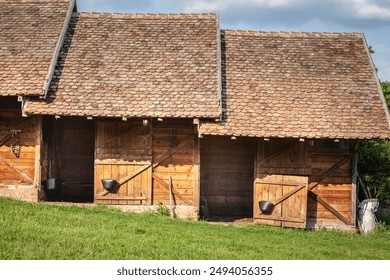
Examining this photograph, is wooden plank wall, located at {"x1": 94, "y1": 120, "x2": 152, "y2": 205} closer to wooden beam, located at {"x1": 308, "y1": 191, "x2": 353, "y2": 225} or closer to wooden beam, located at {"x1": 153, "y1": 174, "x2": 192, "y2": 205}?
wooden beam, located at {"x1": 153, "y1": 174, "x2": 192, "y2": 205}

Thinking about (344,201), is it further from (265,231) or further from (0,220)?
(0,220)

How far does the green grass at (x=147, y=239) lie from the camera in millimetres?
9305

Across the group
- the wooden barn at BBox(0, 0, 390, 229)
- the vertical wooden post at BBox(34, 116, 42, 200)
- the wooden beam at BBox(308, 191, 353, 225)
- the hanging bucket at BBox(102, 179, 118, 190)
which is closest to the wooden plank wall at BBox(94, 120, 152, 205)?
the wooden barn at BBox(0, 0, 390, 229)

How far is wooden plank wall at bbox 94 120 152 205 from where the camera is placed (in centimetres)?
1498

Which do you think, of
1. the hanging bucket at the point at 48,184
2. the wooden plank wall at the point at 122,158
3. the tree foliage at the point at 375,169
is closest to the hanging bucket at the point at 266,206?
the wooden plank wall at the point at 122,158

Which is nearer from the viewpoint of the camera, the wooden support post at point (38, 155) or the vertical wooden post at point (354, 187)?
the wooden support post at point (38, 155)

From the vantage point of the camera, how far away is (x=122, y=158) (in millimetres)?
14984

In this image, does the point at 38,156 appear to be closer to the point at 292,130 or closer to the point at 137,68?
the point at 137,68

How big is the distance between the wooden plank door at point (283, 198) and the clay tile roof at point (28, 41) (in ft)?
24.1

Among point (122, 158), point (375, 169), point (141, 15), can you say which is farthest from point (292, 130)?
point (141, 15)

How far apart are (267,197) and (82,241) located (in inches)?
260

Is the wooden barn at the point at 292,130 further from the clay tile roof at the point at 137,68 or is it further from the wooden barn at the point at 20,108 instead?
the wooden barn at the point at 20,108

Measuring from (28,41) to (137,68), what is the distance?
3.85 meters

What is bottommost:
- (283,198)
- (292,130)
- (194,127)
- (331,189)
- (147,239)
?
(147,239)
